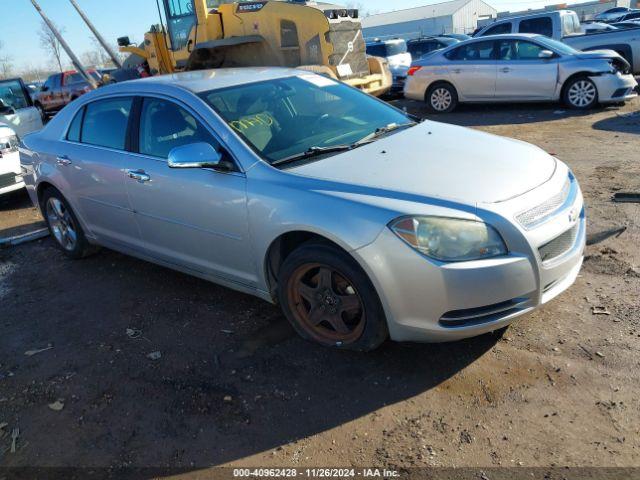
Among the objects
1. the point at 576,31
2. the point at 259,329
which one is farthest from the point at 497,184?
the point at 576,31

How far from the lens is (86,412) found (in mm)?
3041

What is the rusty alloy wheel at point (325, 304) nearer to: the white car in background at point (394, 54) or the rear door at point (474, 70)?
the rear door at point (474, 70)

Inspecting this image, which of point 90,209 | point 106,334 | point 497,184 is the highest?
point 497,184

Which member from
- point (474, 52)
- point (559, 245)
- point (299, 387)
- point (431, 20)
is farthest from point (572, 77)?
point (431, 20)

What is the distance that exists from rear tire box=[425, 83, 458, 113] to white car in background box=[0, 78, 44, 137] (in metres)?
7.94

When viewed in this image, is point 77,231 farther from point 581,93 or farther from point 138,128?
point 581,93

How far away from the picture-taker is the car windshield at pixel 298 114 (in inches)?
139

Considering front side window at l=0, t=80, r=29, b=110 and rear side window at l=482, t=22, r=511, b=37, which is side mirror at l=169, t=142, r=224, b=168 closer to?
front side window at l=0, t=80, r=29, b=110

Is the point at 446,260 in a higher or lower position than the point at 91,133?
lower

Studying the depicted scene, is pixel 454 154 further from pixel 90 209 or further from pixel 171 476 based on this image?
pixel 90 209

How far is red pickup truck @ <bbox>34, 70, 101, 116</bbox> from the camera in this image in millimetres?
19891

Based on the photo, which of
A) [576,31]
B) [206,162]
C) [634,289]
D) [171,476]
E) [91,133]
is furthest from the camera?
[576,31]

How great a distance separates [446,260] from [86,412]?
218cm

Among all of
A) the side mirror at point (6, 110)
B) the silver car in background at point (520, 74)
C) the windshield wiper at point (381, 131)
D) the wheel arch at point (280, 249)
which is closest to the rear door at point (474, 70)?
the silver car in background at point (520, 74)
